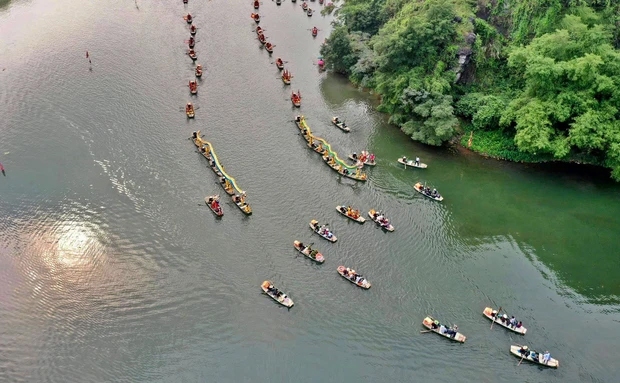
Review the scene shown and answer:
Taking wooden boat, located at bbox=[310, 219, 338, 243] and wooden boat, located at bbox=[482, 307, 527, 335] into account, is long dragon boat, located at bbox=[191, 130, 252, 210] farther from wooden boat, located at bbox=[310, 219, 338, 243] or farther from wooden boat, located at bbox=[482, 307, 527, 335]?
wooden boat, located at bbox=[482, 307, 527, 335]

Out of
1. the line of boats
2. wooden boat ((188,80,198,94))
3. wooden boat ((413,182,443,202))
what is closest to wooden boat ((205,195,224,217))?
the line of boats

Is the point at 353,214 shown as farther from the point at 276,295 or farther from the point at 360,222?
the point at 276,295

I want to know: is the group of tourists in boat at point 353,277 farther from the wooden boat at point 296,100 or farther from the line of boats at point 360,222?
the wooden boat at point 296,100

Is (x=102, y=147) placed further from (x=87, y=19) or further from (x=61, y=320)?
(x=87, y=19)

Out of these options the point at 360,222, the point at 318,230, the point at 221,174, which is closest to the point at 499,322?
the point at 360,222

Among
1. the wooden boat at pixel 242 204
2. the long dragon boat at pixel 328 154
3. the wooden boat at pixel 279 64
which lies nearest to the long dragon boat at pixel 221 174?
the wooden boat at pixel 242 204
